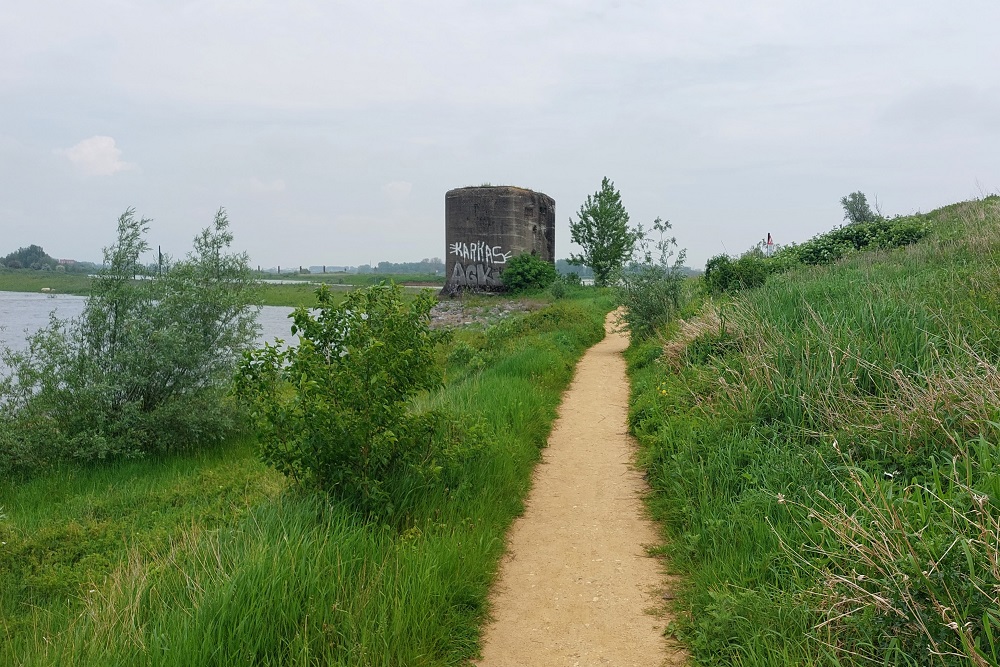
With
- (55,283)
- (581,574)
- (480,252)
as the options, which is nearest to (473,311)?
(480,252)

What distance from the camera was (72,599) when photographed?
4516 millimetres

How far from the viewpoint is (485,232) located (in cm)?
3572

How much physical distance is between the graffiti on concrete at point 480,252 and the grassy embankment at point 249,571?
2858cm

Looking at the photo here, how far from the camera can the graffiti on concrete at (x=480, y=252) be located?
117 ft

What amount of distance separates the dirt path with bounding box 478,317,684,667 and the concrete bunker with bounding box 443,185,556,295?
28544mm

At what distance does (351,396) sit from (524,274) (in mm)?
30260

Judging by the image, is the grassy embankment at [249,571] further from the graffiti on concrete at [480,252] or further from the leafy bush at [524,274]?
the graffiti on concrete at [480,252]

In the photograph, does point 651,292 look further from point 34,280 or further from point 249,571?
point 34,280

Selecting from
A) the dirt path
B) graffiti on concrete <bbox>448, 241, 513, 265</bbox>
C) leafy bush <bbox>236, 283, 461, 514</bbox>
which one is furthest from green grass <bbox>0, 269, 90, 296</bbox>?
the dirt path

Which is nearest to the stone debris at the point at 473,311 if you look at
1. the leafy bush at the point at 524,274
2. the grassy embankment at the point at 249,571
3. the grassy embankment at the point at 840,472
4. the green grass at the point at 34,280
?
the leafy bush at the point at 524,274

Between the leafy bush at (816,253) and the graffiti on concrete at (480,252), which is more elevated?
the graffiti on concrete at (480,252)

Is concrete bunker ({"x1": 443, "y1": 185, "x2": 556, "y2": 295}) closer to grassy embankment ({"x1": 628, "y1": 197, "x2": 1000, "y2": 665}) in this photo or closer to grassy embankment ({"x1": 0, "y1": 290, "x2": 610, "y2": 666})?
grassy embankment ({"x1": 628, "y1": 197, "x2": 1000, "y2": 665})

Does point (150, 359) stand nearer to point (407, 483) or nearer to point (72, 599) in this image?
point (72, 599)

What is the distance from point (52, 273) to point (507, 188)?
5111cm
